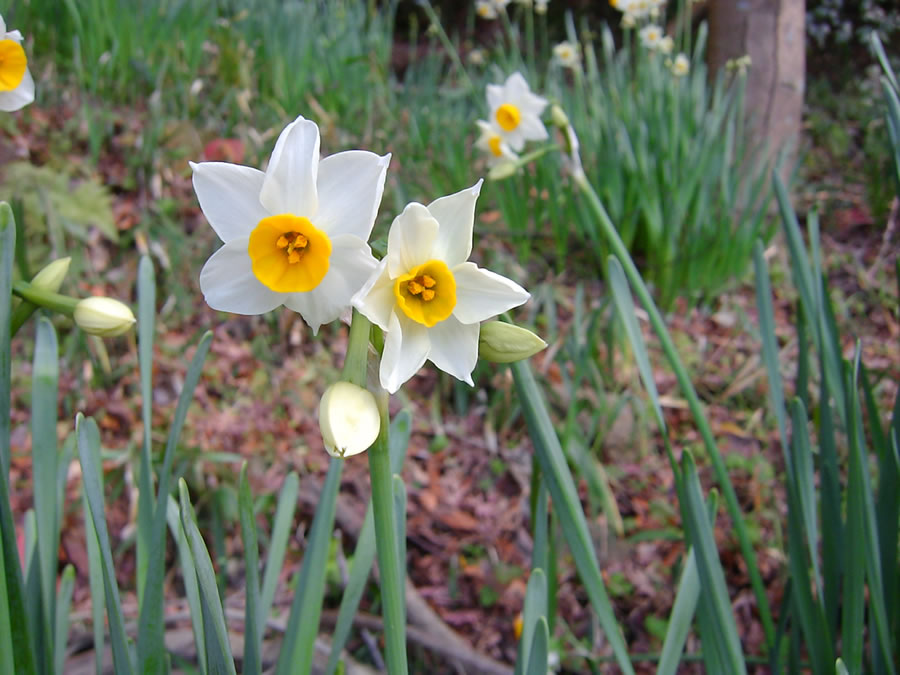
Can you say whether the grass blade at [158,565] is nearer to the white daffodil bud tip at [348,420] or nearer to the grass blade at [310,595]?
the grass blade at [310,595]

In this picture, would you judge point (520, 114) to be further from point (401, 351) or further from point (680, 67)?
point (401, 351)

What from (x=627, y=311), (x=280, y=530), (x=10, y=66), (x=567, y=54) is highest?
(x=567, y=54)

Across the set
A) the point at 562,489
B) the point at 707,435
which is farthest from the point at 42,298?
the point at 707,435

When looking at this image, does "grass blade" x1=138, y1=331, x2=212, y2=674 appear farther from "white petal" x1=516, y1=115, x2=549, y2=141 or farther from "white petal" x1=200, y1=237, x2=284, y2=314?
"white petal" x1=516, y1=115, x2=549, y2=141

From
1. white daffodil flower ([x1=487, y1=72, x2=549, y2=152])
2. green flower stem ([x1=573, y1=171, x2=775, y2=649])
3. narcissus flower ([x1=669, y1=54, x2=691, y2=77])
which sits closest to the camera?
green flower stem ([x1=573, y1=171, x2=775, y2=649])

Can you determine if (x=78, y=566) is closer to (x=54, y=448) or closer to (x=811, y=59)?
(x=54, y=448)

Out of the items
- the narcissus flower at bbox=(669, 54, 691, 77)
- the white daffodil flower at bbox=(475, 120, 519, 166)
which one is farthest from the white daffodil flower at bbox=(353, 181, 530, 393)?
the narcissus flower at bbox=(669, 54, 691, 77)

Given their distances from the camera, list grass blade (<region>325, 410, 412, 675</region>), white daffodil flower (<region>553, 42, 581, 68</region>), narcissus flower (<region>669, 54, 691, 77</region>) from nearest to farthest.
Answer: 1. grass blade (<region>325, 410, 412, 675</region>)
2. narcissus flower (<region>669, 54, 691, 77</region>)
3. white daffodil flower (<region>553, 42, 581, 68</region>)
